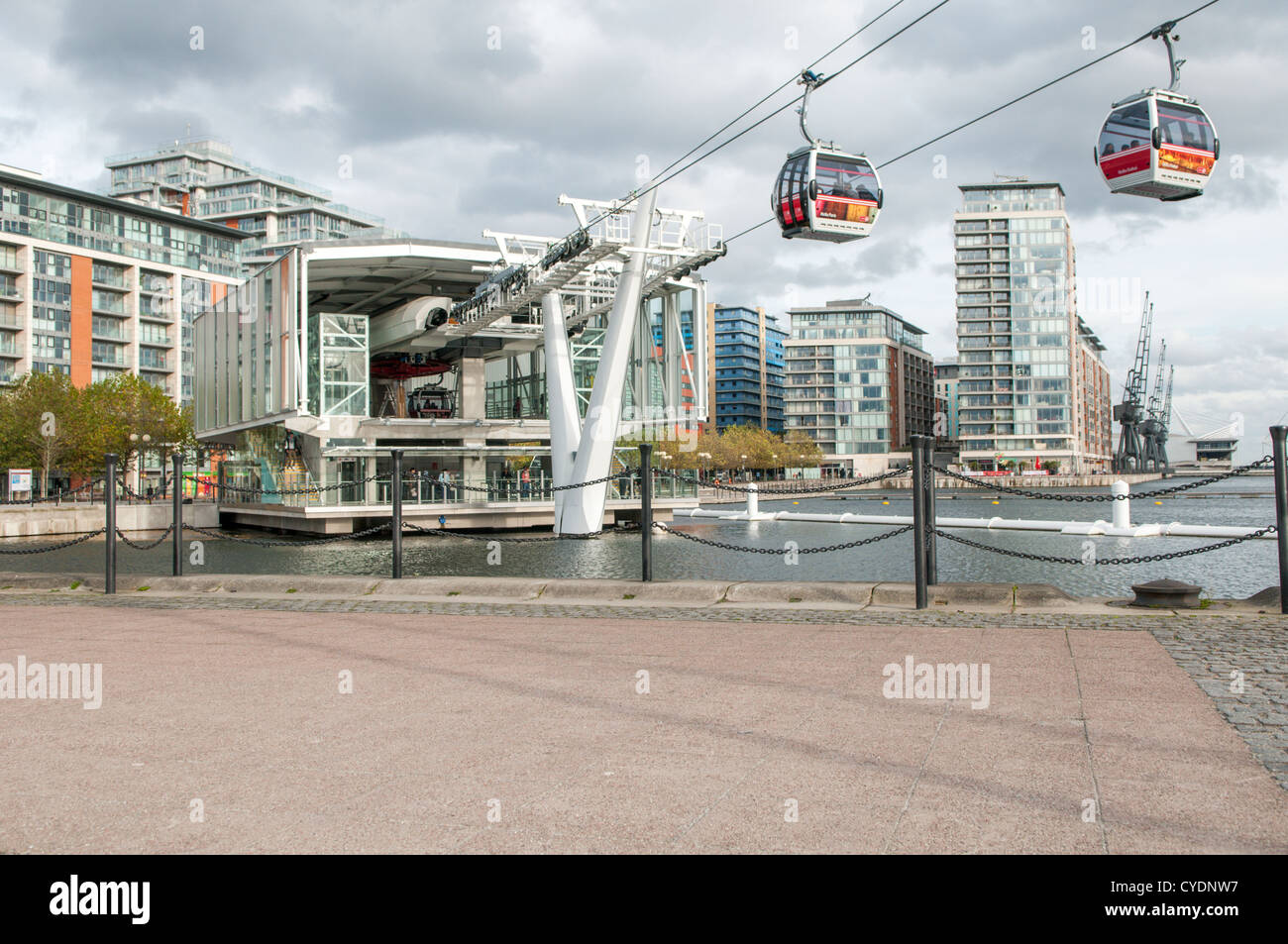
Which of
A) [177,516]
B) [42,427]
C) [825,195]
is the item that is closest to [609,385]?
[825,195]

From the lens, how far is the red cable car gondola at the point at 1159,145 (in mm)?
14734

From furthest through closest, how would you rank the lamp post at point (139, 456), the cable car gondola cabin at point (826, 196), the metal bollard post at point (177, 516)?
the lamp post at point (139, 456), the cable car gondola cabin at point (826, 196), the metal bollard post at point (177, 516)

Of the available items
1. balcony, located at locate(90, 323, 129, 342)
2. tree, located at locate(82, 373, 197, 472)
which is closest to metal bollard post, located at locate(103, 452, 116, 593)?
tree, located at locate(82, 373, 197, 472)

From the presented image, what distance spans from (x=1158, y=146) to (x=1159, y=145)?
26mm

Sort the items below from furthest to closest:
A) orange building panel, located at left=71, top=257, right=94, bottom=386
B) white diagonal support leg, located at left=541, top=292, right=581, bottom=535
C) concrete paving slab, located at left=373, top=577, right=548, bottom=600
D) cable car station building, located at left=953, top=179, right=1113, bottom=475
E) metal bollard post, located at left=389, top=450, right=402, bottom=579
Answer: cable car station building, located at left=953, top=179, right=1113, bottom=475
orange building panel, located at left=71, top=257, right=94, bottom=386
white diagonal support leg, located at left=541, top=292, right=581, bottom=535
metal bollard post, located at left=389, top=450, right=402, bottom=579
concrete paving slab, located at left=373, top=577, right=548, bottom=600

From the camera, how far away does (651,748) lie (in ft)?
15.6

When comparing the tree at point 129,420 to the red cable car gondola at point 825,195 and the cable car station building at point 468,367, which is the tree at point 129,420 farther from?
the red cable car gondola at point 825,195

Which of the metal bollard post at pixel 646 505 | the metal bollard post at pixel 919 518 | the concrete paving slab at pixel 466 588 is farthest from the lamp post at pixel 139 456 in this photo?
the metal bollard post at pixel 919 518

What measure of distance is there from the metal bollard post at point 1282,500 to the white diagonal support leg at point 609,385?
23229mm

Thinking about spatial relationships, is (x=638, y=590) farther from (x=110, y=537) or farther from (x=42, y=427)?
(x=42, y=427)

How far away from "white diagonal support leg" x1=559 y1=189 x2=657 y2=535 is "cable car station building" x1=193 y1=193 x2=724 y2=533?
0.07 meters

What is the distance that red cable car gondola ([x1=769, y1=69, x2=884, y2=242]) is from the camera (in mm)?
17469

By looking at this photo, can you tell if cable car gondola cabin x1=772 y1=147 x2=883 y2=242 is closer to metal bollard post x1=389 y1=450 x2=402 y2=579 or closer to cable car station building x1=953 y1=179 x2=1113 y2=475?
metal bollard post x1=389 y1=450 x2=402 y2=579
